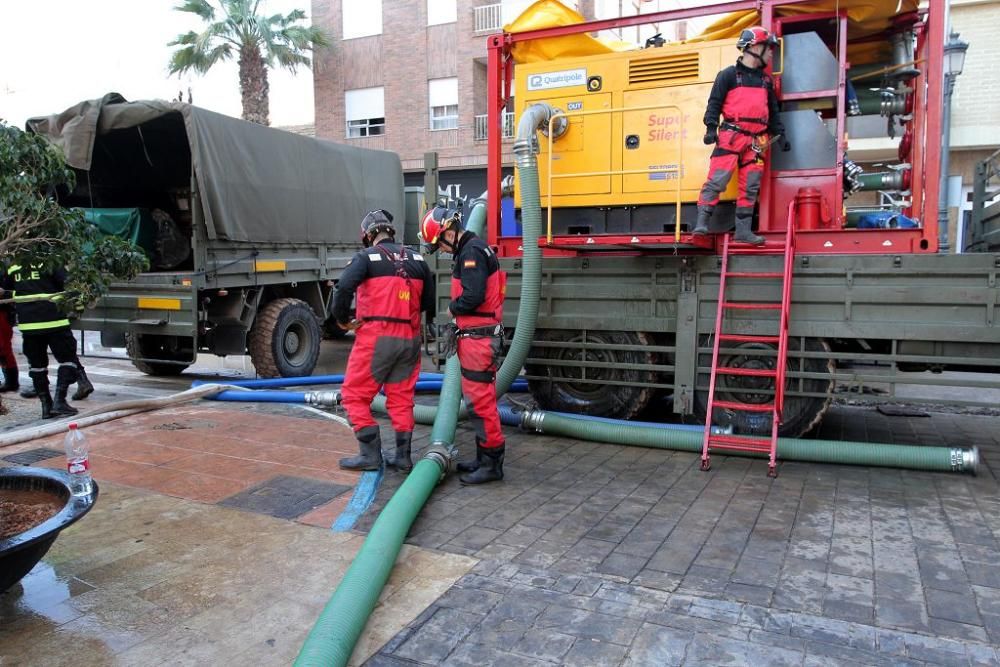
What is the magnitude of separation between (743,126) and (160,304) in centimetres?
639

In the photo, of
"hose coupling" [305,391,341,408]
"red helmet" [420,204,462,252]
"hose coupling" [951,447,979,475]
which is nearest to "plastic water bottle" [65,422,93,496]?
"red helmet" [420,204,462,252]

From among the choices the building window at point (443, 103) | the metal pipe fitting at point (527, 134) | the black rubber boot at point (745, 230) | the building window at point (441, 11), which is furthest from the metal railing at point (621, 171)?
the building window at point (441, 11)

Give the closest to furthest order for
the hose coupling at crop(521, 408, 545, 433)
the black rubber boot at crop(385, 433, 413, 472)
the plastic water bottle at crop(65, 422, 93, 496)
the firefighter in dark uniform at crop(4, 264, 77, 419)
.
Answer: the plastic water bottle at crop(65, 422, 93, 496)
the black rubber boot at crop(385, 433, 413, 472)
the hose coupling at crop(521, 408, 545, 433)
the firefighter in dark uniform at crop(4, 264, 77, 419)

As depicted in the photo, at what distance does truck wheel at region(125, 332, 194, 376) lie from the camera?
375 inches

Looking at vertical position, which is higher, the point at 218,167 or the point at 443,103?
the point at 443,103

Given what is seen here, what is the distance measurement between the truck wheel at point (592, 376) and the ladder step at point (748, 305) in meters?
0.78

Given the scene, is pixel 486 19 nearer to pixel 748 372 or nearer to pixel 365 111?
pixel 365 111

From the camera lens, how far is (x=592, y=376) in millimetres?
6430

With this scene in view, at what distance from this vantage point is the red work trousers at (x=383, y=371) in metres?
4.97

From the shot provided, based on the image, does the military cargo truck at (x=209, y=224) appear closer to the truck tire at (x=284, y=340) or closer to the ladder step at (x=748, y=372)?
the truck tire at (x=284, y=340)

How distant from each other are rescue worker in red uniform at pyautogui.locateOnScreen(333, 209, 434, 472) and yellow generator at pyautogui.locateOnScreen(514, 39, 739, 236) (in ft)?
4.92

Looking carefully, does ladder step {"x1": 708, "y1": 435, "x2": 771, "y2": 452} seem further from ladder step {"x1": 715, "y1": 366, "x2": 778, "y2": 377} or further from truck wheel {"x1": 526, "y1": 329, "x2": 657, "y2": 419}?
truck wheel {"x1": 526, "y1": 329, "x2": 657, "y2": 419}

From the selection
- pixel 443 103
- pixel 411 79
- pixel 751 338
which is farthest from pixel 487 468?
pixel 411 79

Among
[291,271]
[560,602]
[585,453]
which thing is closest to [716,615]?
[560,602]
